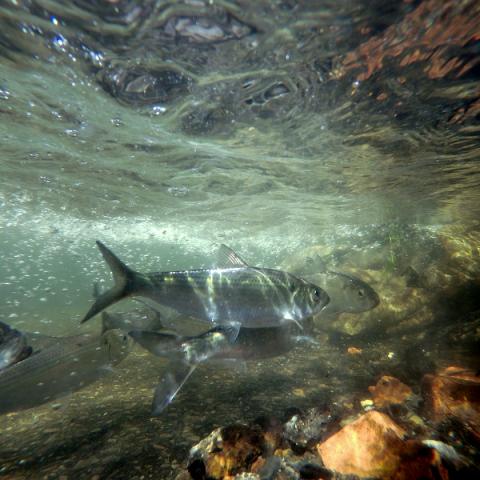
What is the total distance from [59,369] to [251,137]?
36.3 ft

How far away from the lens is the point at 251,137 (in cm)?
1334

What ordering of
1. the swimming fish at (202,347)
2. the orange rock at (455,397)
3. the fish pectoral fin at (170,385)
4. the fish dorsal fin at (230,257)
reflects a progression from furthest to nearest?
the fish dorsal fin at (230,257), the orange rock at (455,397), the swimming fish at (202,347), the fish pectoral fin at (170,385)

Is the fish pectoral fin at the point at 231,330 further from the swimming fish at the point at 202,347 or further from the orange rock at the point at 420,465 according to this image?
the orange rock at the point at 420,465

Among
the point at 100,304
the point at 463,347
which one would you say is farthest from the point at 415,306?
the point at 100,304

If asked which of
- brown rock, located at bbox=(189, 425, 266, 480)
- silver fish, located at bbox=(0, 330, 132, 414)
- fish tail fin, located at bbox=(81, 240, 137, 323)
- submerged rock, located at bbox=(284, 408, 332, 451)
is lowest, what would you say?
submerged rock, located at bbox=(284, 408, 332, 451)

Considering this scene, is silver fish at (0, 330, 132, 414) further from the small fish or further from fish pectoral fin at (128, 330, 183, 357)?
fish pectoral fin at (128, 330, 183, 357)

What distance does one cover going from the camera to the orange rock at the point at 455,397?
16.3 feet

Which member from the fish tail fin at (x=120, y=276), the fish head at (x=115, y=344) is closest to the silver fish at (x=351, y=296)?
the fish head at (x=115, y=344)

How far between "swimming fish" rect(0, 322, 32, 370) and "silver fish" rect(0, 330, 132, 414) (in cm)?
20

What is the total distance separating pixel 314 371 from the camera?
27.2 ft

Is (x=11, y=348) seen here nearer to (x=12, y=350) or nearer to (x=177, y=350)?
(x=12, y=350)

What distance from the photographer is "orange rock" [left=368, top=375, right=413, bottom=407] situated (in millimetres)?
6251

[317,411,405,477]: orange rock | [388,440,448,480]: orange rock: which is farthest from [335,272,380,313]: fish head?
[388,440,448,480]: orange rock

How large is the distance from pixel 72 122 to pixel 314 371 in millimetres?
13289
